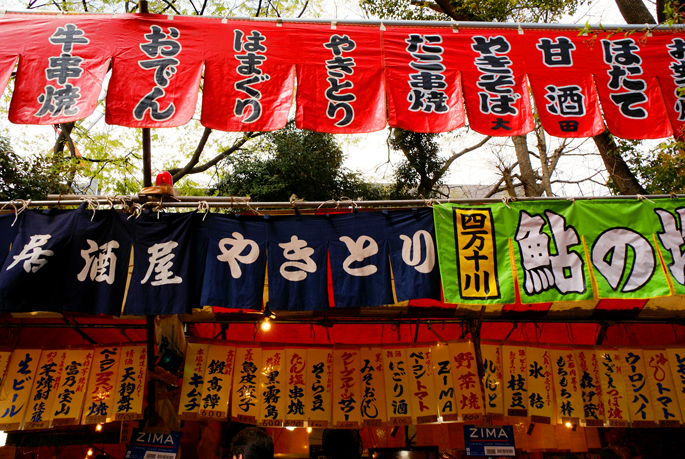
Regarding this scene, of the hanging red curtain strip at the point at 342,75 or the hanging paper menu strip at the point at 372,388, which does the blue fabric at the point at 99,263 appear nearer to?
the hanging red curtain strip at the point at 342,75

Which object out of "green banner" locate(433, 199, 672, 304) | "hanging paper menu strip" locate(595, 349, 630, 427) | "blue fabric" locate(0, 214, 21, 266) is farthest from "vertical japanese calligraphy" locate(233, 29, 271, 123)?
"hanging paper menu strip" locate(595, 349, 630, 427)

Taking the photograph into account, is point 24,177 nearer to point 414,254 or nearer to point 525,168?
point 414,254

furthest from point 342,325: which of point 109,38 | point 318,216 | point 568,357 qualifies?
point 109,38

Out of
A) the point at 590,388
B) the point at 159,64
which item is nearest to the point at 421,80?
the point at 159,64

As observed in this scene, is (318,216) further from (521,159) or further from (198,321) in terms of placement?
(521,159)

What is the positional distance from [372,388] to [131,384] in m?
3.66

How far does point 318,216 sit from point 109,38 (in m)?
4.08

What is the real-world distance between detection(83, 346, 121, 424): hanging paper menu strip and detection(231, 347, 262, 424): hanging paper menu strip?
5.80 feet

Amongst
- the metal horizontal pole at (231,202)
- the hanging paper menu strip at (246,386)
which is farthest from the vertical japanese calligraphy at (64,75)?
the hanging paper menu strip at (246,386)

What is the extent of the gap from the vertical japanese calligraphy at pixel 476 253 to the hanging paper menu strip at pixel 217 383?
3828mm

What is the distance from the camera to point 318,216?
19.7 feet

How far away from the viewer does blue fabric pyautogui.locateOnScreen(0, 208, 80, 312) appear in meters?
5.12

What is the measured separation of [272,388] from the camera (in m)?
6.98

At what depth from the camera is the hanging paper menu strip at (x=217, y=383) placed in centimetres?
672
